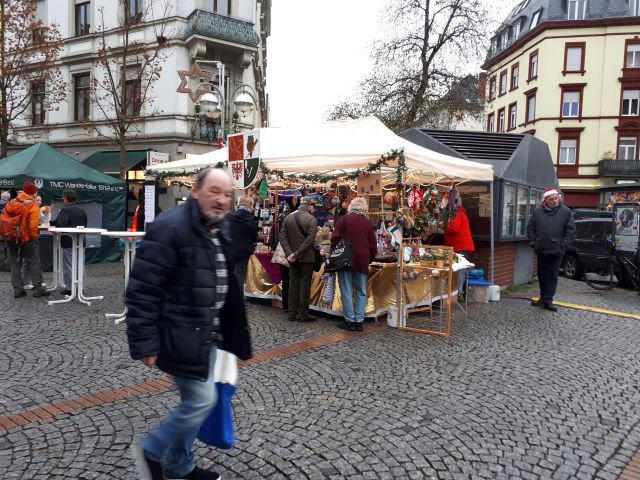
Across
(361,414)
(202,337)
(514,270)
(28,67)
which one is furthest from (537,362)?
(28,67)

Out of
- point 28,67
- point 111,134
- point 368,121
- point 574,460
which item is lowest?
point 574,460

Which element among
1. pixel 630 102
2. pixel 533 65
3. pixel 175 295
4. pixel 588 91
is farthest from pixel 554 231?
pixel 533 65

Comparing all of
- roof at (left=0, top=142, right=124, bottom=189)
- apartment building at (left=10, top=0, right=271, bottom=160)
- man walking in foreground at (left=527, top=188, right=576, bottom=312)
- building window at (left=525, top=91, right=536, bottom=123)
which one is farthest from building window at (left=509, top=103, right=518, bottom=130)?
roof at (left=0, top=142, right=124, bottom=189)

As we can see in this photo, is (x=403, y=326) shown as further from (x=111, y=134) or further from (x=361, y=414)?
(x=111, y=134)

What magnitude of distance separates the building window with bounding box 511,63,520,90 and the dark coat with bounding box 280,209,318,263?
3632 cm

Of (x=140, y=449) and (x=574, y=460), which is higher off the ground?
(x=140, y=449)

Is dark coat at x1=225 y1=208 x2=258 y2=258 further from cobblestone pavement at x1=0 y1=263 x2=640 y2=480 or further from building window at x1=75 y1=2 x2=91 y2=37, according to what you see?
building window at x1=75 y1=2 x2=91 y2=37

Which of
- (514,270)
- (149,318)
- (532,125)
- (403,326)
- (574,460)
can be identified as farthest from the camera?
(532,125)

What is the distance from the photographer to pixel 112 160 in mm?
19312

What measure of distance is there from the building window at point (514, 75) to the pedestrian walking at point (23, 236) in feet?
122

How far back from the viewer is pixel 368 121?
784cm

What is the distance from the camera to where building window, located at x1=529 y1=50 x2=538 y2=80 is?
34775 mm

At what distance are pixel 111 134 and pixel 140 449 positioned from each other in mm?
19634

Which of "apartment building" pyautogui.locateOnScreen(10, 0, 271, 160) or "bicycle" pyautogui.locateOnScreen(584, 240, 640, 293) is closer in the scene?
"bicycle" pyautogui.locateOnScreen(584, 240, 640, 293)
